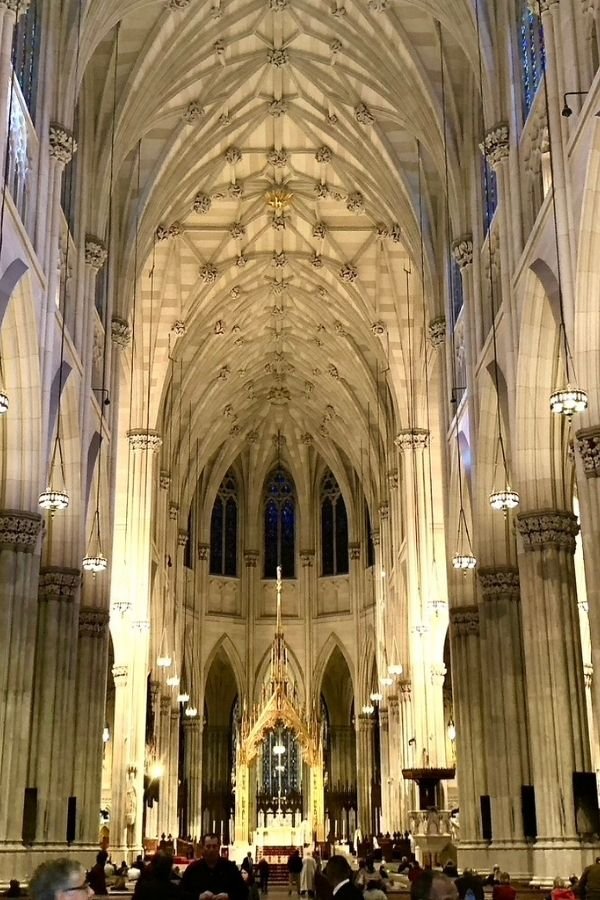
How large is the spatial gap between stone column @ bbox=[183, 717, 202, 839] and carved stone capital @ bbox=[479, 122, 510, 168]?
105ft

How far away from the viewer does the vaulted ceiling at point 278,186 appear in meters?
27.1

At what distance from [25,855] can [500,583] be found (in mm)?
10984

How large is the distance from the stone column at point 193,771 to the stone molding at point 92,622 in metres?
21.9

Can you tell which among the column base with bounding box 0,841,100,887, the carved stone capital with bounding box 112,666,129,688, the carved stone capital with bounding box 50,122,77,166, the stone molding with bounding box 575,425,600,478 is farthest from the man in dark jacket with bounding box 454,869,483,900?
the carved stone capital with bounding box 112,666,129,688

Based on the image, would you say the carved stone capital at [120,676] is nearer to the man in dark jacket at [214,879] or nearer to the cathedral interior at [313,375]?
the cathedral interior at [313,375]

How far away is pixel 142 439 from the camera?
35.5 meters

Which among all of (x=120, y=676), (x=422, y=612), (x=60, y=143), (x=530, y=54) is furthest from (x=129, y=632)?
(x=530, y=54)

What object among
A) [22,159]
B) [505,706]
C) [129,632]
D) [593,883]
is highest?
[22,159]

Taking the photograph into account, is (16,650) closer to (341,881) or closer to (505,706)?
(505,706)

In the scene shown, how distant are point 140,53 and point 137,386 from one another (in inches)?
470

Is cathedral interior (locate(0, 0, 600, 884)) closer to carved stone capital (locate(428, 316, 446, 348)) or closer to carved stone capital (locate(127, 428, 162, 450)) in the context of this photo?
carved stone capital (locate(428, 316, 446, 348))

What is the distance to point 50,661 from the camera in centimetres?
2266

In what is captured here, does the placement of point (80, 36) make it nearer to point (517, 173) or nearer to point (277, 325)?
point (517, 173)

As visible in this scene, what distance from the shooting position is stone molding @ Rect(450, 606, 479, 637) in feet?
88.8
